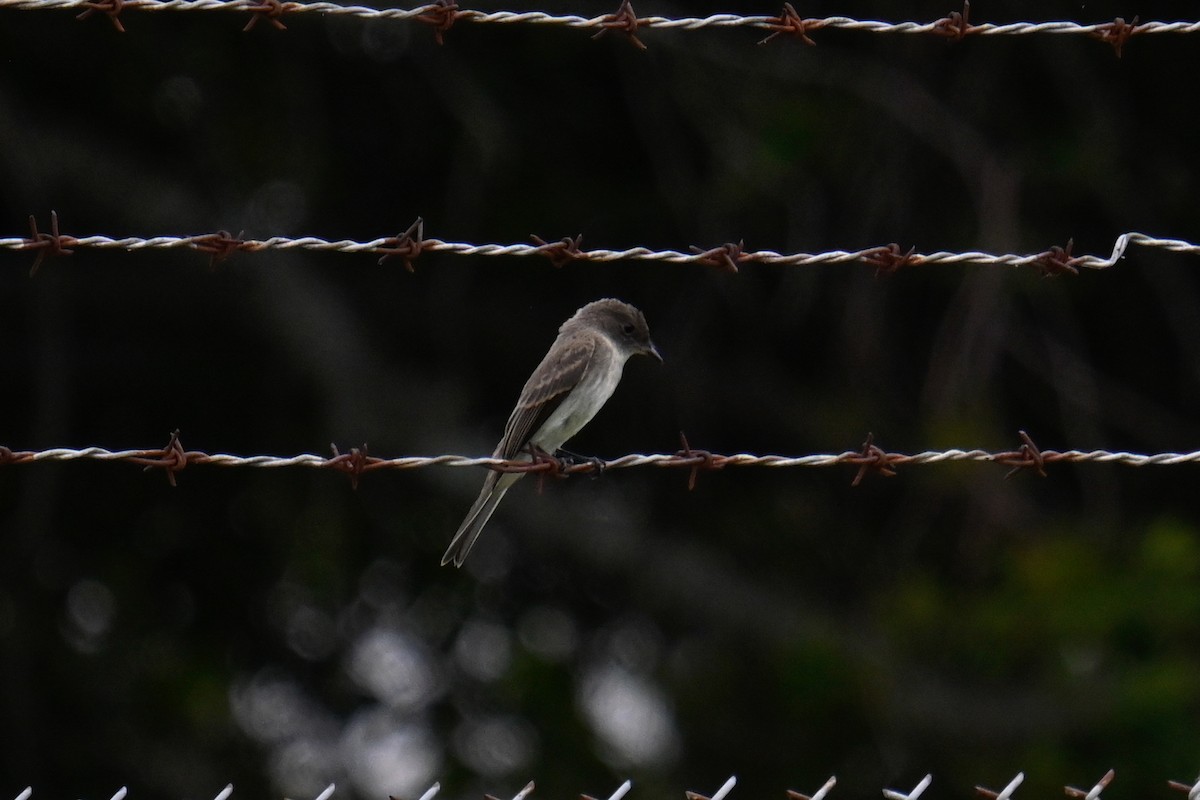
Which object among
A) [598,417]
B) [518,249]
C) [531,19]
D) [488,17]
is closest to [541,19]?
[531,19]

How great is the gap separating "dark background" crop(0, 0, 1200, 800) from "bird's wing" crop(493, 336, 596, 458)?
3822mm

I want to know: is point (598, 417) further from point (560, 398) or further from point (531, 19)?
point (531, 19)

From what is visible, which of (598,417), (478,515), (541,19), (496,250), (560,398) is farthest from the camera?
(598,417)

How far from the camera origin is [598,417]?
12406 millimetres

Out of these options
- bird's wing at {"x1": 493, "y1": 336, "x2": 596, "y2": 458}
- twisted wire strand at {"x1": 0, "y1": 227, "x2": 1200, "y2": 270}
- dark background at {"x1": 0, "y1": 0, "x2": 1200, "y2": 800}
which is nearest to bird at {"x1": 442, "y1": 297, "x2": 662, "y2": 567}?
bird's wing at {"x1": 493, "y1": 336, "x2": 596, "y2": 458}

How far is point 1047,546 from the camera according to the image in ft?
35.0

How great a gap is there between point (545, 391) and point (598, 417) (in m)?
5.60

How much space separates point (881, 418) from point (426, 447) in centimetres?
254

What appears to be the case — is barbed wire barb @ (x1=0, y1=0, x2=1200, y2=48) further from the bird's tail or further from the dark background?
the dark background

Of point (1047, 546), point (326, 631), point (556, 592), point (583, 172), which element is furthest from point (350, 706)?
point (1047, 546)

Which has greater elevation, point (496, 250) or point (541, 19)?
point (541, 19)

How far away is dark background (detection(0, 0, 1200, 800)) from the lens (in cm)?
1112

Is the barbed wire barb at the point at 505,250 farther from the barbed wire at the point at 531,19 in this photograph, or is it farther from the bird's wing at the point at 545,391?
the bird's wing at the point at 545,391

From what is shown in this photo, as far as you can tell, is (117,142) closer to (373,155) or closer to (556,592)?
(373,155)
